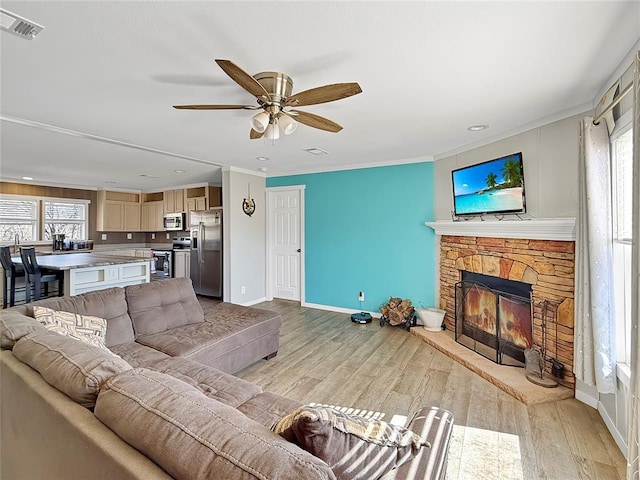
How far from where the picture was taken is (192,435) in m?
0.80

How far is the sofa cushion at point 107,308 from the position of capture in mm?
2246

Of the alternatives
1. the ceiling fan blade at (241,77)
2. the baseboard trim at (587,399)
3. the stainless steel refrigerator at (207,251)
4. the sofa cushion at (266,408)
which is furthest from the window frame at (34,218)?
the baseboard trim at (587,399)

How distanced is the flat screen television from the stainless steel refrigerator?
13.3 feet

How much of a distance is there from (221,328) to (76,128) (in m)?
2.44

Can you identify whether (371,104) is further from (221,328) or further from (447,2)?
(221,328)

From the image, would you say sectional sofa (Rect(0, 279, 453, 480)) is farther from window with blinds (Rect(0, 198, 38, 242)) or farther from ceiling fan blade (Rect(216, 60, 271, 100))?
window with blinds (Rect(0, 198, 38, 242))

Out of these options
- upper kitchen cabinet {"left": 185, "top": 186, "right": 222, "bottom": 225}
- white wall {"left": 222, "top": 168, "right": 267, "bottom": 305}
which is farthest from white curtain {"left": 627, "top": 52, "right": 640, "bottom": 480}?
upper kitchen cabinet {"left": 185, "top": 186, "right": 222, "bottom": 225}

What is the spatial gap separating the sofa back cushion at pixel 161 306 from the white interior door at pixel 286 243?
262 centimetres

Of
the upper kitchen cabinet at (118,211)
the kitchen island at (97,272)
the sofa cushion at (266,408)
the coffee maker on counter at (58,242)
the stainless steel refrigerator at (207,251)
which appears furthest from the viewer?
the upper kitchen cabinet at (118,211)

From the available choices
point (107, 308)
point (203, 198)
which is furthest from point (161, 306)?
point (203, 198)

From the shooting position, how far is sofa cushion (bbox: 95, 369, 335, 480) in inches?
27.7

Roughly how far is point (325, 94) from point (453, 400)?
8.06 feet

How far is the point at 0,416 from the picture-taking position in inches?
62.0

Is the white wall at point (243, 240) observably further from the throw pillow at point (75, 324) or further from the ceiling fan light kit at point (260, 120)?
the ceiling fan light kit at point (260, 120)
